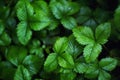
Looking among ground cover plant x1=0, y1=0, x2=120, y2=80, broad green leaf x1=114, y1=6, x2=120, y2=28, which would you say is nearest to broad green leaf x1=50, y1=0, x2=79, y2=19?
ground cover plant x1=0, y1=0, x2=120, y2=80

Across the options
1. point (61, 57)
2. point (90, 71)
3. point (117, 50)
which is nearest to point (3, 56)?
point (61, 57)

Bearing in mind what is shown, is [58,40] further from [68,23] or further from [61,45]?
[68,23]

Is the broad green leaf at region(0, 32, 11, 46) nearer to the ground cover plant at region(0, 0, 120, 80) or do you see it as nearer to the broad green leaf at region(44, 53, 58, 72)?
the ground cover plant at region(0, 0, 120, 80)

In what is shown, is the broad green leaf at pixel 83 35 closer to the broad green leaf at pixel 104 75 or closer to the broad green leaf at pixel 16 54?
the broad green leaf at pixel 104 75

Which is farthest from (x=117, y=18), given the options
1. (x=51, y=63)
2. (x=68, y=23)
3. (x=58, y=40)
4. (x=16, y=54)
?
(x=16, y=54)

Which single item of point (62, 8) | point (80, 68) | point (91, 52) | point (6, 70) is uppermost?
point (62, 8)

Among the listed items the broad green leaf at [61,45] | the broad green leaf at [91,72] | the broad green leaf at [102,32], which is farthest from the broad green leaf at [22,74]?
the broad green leaf at [102,32]
